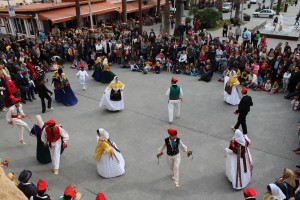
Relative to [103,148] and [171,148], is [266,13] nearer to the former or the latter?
[171,148]

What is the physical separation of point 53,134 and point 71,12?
2244 cm

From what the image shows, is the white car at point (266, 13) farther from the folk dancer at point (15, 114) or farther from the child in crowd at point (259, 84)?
the folk dancer at point (15, 114)

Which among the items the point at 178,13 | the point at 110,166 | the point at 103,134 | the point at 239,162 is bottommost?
the point at 110,166

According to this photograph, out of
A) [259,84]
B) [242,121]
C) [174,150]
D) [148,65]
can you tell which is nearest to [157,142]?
[174,150]

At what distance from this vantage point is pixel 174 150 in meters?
6.75

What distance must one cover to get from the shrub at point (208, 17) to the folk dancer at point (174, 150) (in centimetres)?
2341

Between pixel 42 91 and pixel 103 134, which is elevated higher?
pixel 103 134

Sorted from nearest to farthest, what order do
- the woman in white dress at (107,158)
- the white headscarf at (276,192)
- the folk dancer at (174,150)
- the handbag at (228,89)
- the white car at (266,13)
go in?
the white headscarf at (276,192)
the folk dancer at (174,150)
the woman in white dress at (107,158)
the handbag at (228,89)
the white car at (266,13)

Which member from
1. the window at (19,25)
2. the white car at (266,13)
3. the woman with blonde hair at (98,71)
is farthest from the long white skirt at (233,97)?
the white car at (266,13)

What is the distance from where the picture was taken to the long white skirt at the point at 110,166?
732 cm

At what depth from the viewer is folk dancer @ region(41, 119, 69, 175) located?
23.9ft

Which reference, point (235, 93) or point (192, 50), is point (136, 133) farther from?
point (192, 50)

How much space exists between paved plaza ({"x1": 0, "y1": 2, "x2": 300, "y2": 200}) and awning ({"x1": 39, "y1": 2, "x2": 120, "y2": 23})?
14218mm

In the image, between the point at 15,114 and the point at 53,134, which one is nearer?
the point at 53,134
